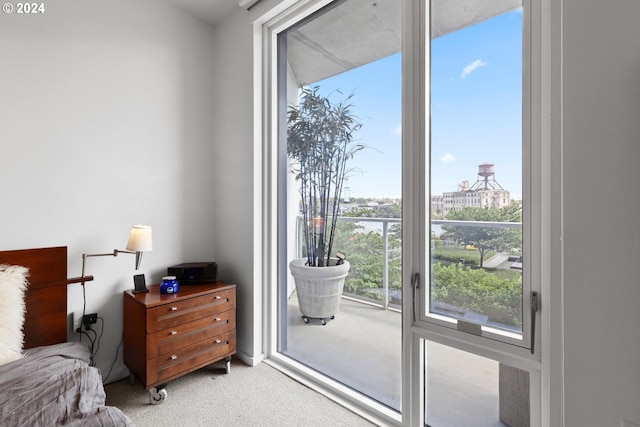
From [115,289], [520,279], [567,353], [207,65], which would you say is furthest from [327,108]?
[115,289]

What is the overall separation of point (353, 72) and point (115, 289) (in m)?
2.30

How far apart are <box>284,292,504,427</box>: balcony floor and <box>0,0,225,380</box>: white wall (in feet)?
4.04

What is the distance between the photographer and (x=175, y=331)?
203 cm

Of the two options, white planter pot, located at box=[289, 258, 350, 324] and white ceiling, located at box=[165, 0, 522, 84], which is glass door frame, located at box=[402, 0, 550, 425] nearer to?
white ceiling, located at box=[165, 0, 522, 84]

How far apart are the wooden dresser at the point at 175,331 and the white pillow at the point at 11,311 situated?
1.82ft

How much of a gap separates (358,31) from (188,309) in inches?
85.6

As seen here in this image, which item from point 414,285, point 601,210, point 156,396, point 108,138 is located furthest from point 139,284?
point 601,210

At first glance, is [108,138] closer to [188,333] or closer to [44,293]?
[44,293]

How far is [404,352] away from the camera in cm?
167

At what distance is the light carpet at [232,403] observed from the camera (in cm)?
179

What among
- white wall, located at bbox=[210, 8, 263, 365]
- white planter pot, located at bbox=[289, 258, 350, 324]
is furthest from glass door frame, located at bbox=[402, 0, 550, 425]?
white wall, located at bbox=[210, 8, 263, 365]

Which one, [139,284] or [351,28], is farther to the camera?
[139,284]

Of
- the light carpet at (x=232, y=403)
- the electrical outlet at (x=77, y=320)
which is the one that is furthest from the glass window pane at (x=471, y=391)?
the electrical outlet at (x=77, y=320)

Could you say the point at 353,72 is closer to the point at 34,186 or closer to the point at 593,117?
the point at 593,117
